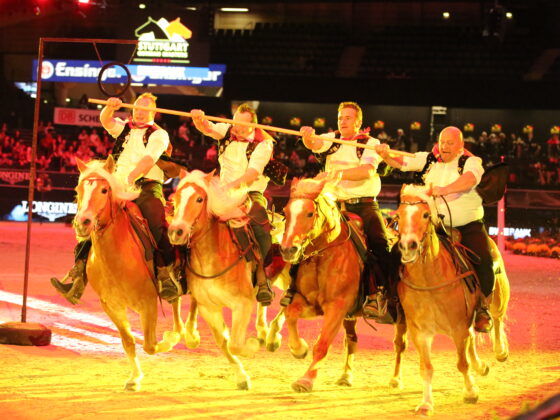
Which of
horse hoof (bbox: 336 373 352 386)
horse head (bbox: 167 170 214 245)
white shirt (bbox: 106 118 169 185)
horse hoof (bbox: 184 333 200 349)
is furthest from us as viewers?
horse hoof (bbox: 184 333 200 349)

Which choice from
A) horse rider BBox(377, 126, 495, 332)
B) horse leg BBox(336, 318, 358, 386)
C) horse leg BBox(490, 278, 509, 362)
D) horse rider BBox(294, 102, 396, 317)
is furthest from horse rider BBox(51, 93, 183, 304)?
horse leg BBox(490, 278, 509, 362)

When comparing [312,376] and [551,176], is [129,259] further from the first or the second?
[551,176]

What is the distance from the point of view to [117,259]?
7.44 m

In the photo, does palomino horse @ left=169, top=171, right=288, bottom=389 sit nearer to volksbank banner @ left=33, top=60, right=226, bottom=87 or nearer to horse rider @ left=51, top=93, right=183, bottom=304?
horse rider @ left=51, top=93, right=183, bottom=304

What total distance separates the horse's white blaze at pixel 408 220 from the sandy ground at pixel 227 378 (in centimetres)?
141

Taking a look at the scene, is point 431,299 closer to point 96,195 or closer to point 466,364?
point 466,364

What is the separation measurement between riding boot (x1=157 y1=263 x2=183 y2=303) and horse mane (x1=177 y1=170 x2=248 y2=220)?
69 centimetres

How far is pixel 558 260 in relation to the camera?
71.8 ft

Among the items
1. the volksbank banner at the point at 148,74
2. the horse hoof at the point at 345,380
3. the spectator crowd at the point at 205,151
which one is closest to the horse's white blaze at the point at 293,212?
the horse hoof at the point at 345,380

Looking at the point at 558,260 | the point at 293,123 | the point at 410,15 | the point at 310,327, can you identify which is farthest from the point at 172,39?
the point at 310,327

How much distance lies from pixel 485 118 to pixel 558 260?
17.9 meters

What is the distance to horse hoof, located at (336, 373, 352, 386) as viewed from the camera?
25.8ft

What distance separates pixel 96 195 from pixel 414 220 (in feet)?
8.56

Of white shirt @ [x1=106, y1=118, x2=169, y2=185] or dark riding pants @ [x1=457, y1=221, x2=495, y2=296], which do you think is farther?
white shirt @ [x1=106, y1=118, x2=169, y2=185]
